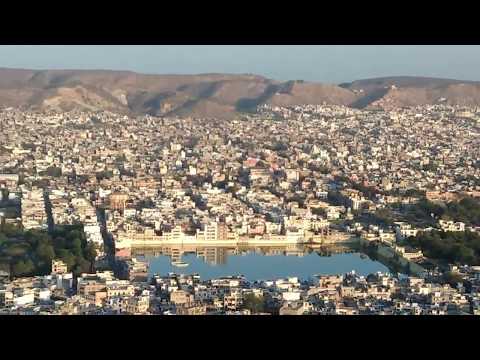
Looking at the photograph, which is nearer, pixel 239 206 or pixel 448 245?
pixel 448 245

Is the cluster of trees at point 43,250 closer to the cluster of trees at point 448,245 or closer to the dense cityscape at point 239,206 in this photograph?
the dense cityscape at point 239,206

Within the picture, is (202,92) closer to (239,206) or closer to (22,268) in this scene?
(239,206)

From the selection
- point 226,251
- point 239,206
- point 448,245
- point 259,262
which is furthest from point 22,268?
point 448,245

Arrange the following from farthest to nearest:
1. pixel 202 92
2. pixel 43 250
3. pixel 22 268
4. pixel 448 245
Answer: pixel 202 92, pixel 448 245, pixel 43 250, pixel 22 268

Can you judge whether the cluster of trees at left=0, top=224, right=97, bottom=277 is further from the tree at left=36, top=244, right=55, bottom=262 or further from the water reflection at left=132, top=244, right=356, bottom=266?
the water reflection at left=132, top=244, right=356, bottom=266

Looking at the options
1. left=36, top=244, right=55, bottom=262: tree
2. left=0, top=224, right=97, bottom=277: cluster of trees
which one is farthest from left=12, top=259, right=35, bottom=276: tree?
left=36, top=244, right=55, bottom=262: tree

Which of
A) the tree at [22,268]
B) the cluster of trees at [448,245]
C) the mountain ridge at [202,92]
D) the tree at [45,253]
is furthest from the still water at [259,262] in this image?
the mountain ridge at [202,92]
